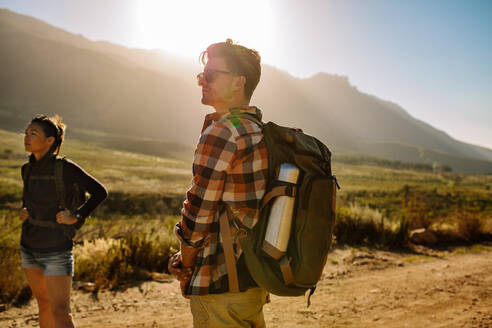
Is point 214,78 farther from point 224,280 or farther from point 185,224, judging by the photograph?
point 224,280

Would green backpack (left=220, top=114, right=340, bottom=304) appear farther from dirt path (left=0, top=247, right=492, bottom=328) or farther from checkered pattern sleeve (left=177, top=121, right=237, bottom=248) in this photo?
dirt path (left=0, top=247, right=492, bottom=328)

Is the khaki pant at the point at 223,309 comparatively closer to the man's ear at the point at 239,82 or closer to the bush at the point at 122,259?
the man's ear at the point at 239,82

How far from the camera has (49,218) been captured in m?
2.63

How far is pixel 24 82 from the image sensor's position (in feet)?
420

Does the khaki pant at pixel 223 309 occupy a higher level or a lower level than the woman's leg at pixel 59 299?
higher

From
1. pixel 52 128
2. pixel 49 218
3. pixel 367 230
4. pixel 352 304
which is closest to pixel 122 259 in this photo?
pixel 49 218

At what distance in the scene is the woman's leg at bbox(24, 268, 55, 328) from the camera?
8.58ft

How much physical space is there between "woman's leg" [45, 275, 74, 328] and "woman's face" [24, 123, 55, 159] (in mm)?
1031

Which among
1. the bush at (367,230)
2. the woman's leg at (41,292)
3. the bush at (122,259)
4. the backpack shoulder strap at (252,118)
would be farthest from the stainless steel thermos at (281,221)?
the bush at (367,230)

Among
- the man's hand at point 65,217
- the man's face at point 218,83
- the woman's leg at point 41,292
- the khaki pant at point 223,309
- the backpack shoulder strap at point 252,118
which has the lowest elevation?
the woman's leg at point 41,292

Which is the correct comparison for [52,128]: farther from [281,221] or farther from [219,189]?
[281,221]

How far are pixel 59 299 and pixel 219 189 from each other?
6.16 ft

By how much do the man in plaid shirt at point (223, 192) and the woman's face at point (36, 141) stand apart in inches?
70.4

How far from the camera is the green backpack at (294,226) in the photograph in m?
1.44
